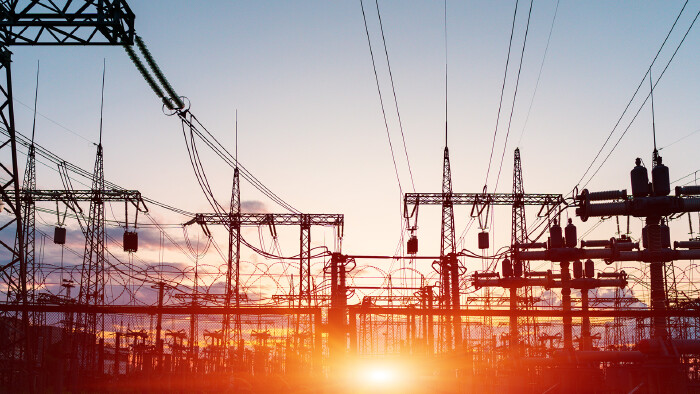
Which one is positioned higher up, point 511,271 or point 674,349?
point 511,271

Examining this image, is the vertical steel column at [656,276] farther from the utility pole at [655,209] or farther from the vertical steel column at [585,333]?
the vertical steel column at [585,333]

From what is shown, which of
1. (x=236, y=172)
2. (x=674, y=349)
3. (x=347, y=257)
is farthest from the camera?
(x=236, y=172)

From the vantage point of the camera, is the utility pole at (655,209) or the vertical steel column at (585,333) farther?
the vertical steel column at (585,333)

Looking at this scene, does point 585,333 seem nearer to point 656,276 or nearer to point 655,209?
point 656,276

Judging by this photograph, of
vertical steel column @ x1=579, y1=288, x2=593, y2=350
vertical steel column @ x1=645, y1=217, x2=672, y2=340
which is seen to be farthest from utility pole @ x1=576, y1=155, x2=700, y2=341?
vertical steel column @ x1=579, y1=288, x2=593, y2=350

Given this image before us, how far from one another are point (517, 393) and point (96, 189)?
25.5m

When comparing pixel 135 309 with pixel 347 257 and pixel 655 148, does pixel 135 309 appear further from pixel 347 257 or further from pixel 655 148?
pixel 655 148

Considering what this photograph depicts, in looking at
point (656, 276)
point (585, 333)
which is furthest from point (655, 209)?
point (585, 333)

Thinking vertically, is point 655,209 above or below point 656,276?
above

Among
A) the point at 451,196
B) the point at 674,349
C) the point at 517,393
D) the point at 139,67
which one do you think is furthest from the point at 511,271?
the point at 139,67

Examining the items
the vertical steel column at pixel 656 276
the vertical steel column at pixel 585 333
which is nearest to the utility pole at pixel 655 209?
the vertical steel column at pixel 656 276

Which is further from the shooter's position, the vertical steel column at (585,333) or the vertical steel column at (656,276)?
the vertical steel column at (585,333)

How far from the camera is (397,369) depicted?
92.5ft

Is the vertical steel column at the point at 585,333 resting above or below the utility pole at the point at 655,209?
below
